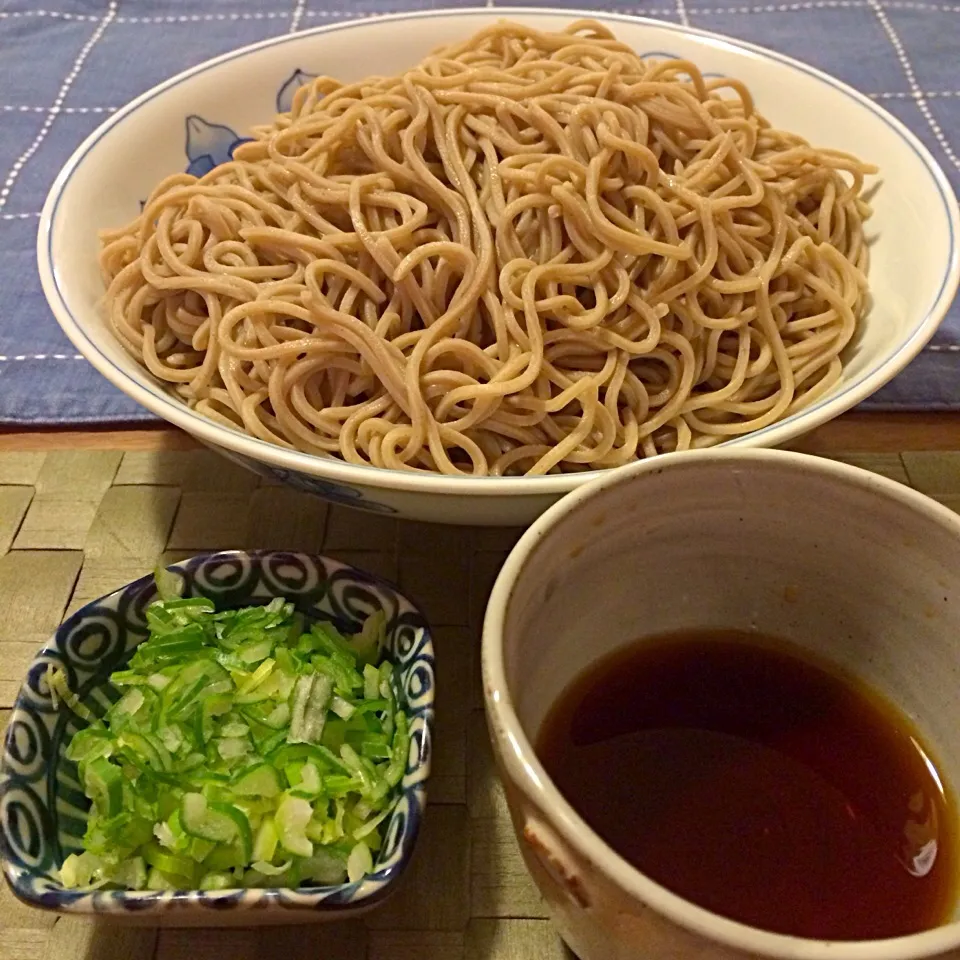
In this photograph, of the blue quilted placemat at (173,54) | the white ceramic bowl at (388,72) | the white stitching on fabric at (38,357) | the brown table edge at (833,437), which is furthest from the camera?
the blue quilted placemat at (173,54)

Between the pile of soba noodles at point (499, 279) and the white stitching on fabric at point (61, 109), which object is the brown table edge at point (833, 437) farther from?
the white stitching on fabric at point (61, 109)

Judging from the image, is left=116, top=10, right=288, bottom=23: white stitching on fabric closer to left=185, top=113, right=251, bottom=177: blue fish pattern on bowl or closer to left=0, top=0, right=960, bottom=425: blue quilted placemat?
left=0, top=0, right=960, bottom=425: blue quilted placemat

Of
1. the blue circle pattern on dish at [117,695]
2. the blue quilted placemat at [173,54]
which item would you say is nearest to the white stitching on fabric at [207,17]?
the blue quilted placemat at [173,54]

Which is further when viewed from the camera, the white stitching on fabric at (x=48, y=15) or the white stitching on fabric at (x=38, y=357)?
the white stitching on fabric at (x=48, y=15)

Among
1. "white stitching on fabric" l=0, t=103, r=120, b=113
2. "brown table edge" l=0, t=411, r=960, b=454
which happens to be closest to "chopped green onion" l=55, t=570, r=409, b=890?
"brown table edge" l=0, t=411, r=960, b=454

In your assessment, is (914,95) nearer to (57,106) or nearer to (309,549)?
(309,549)

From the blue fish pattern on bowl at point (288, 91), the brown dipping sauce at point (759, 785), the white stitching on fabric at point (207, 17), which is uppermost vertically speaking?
the blue fish pattern on bowl at point (288, 91)

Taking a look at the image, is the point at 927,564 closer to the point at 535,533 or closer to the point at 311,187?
the point at 535,533
